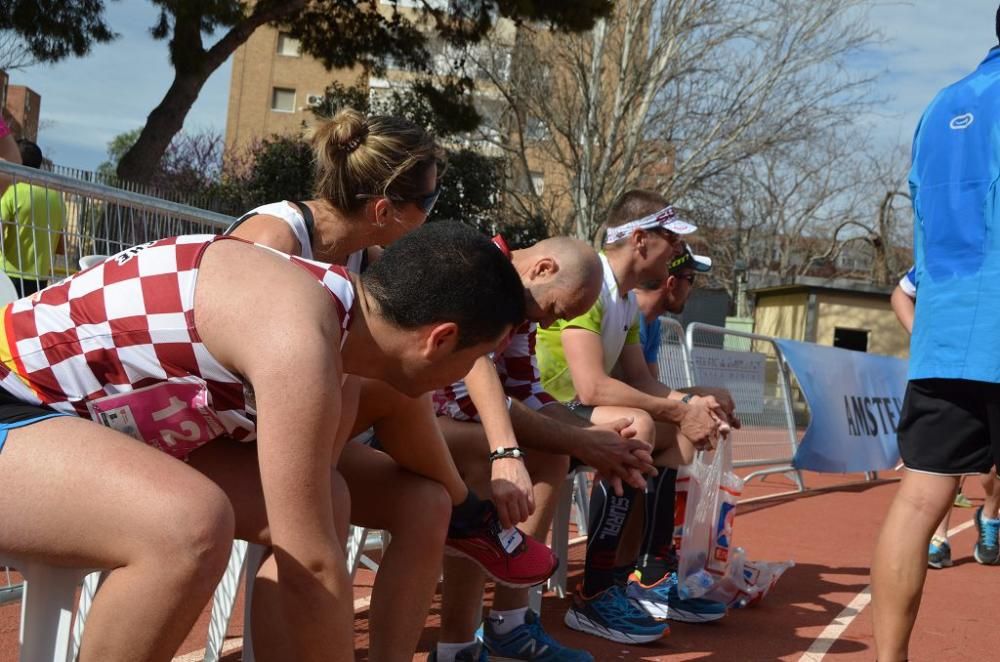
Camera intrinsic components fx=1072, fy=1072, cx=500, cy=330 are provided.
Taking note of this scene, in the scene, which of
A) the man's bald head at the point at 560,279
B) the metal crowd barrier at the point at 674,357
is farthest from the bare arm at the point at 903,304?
the metal crowd barrier at the point at 674,357

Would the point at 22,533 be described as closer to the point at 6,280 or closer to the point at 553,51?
the point at 6,280

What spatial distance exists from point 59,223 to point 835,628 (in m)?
3.44

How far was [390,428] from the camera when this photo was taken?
2.66 m

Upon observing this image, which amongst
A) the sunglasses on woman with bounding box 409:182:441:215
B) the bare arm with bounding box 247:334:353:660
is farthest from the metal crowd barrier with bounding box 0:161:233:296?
the bare arm with bounding box 247:334:353:660

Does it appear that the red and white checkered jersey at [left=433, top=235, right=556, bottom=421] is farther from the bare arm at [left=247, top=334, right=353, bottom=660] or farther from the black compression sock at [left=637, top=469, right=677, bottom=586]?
the bare arm at [left=247, top=334, right=353, bottom=660]

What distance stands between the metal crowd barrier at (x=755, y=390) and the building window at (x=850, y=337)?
1858cm

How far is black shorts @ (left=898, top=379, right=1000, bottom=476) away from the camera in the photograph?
10.00 ft

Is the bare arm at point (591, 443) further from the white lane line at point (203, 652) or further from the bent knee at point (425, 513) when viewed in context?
the bent knee at point (425, 513)

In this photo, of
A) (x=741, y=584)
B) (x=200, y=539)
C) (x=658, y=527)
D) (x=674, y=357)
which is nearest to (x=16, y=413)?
Result: (x=200, y=539)

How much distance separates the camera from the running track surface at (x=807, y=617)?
12.8 ft

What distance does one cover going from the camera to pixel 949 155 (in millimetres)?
3100

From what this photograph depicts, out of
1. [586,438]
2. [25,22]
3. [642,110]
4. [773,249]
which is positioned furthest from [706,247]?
[586,438]

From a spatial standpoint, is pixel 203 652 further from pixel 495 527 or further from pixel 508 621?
pixel 495 527

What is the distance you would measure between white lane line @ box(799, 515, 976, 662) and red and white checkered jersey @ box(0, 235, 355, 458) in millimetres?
2731
